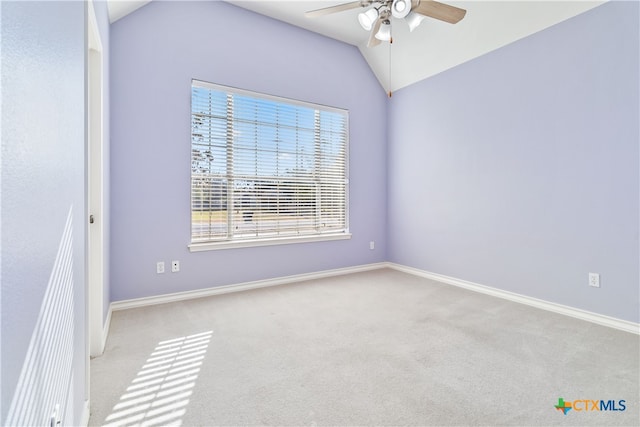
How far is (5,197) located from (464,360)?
7.82 ft

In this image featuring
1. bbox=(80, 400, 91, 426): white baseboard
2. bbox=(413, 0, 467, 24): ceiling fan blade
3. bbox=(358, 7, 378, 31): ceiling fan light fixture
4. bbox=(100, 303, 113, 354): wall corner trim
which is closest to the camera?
bbox=(80, 400, 91, 426): white baseboard

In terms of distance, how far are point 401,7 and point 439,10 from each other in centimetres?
30

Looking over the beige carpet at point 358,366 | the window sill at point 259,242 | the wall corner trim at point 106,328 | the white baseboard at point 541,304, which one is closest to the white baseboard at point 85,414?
the beige carpet at point 358,366

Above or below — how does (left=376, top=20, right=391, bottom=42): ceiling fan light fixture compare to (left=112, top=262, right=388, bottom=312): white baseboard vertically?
above

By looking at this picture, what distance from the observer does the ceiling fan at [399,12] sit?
2.42m

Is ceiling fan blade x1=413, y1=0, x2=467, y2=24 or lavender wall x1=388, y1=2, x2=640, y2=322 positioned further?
lavender wall x1=388, y1=2, x2=640, y2=322

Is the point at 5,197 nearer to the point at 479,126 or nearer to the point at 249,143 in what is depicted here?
the point at 249,143

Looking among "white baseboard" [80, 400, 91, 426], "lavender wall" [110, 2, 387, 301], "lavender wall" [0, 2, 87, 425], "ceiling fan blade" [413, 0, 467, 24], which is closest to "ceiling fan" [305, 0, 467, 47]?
"ceiling fan blade" [413, 0, 467, 24]

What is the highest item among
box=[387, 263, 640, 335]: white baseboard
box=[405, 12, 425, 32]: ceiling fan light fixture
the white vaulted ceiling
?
the white vaulted ceiling

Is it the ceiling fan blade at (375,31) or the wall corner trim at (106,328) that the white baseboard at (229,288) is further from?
the ceiling fan blade at (375,31)

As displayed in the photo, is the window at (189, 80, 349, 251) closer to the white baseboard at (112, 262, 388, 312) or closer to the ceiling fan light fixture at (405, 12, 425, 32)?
the white baseboard at (112, 262, 388, 312)

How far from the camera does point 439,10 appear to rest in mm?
2441

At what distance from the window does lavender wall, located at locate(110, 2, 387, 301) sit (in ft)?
0.42

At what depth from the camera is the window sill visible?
11.1ft
